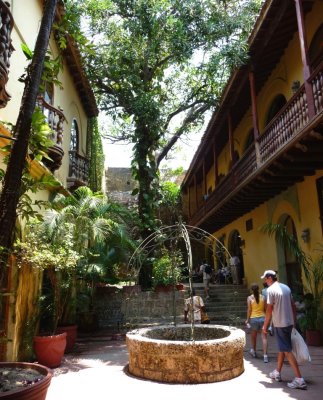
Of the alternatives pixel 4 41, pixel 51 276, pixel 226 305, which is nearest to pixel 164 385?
pixel 51 276

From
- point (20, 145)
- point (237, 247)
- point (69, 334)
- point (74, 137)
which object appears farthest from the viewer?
point (237, 247)

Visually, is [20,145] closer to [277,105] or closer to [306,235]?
[306,235]

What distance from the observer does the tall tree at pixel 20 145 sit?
355 cm

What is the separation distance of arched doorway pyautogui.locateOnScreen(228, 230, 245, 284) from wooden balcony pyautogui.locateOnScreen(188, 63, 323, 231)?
3.69 metres

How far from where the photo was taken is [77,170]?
547 inches

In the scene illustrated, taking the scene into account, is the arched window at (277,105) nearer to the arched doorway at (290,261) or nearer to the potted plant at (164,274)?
the arched doorway at (290,261)

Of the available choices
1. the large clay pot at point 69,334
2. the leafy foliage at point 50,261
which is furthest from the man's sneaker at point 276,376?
the large clay pot at point 69,334

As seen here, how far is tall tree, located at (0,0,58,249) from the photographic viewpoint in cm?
355

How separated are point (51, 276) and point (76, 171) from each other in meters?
6.27

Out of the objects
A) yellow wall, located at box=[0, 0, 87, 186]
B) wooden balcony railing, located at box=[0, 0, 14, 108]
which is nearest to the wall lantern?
yellow wall, located at box=[0, 0, 87, 186]

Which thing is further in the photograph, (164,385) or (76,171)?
(76,171)

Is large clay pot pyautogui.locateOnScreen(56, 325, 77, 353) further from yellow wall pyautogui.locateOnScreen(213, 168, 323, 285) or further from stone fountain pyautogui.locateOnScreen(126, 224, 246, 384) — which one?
yellow wall pyautogui.locateOnScreen(213, 168, 323, 285)

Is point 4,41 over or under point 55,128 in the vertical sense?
under

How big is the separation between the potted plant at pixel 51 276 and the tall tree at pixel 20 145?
3462mm
